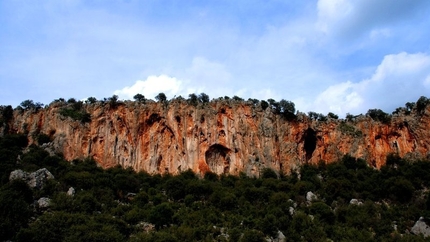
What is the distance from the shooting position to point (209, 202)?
5300cm

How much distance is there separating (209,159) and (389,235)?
93.4 ft

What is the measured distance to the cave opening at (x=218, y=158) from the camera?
66.0 metres

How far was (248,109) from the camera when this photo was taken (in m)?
68.9

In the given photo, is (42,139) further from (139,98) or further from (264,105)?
(264,105)

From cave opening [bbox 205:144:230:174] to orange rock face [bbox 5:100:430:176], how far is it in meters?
0.15

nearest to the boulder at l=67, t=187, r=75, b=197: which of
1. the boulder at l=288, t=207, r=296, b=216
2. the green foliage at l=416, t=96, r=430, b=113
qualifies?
the boulder at l=288, t=207, r=296, b=216

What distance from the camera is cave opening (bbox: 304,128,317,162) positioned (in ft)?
230

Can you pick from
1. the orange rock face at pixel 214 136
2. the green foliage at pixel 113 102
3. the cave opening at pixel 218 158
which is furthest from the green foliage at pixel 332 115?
the green foliage at pixel 113 102

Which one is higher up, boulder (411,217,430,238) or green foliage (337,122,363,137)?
green foliage (337,122,363,137)

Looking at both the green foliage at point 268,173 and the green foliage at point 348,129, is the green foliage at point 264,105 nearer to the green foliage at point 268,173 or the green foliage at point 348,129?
the green foliage at point 348,129

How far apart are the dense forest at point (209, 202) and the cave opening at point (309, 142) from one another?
488 centimetres

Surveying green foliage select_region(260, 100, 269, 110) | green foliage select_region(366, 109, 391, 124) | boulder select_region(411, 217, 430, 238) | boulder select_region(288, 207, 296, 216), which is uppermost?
green foliage select_region(260, 100, 269, 110)

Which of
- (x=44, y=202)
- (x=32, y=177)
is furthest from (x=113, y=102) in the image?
(x=44, y=202)

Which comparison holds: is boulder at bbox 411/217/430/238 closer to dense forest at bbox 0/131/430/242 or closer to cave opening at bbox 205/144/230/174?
dense forest at bbox 0/131/430/242
